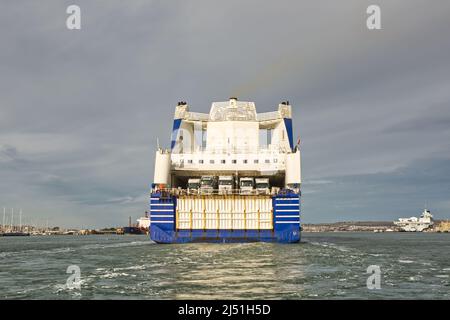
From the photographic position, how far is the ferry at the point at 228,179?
147 feet

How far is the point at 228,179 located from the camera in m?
49.9

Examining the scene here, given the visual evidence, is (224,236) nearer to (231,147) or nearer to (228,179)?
(228,179)

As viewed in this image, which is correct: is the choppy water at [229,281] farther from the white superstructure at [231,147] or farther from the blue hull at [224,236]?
the white superstructure at [231,147]

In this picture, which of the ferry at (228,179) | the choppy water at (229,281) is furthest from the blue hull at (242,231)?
the choppy water at (229,281)

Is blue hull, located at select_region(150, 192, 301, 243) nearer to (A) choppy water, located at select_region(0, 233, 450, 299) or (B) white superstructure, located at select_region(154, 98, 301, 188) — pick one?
(B) white superstructure, located at select_region(154, 98, 301, 188)

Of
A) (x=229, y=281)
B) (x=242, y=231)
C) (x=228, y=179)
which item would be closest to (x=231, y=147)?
(x=228, y=179)

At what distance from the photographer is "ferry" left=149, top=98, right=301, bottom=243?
4488cm

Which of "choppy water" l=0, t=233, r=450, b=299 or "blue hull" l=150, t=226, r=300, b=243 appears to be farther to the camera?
"blue hull" l=150, t=226, r=300, b=243

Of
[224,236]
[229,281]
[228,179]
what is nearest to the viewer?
[229,281]

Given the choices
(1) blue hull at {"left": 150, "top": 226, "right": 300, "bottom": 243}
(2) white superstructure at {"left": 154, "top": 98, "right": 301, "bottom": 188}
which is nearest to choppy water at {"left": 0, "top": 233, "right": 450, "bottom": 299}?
(1) blue hull at {"left": 150, "top": 226, "right": 300, "bottom": 243}

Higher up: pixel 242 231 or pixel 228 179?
pixel 228 179

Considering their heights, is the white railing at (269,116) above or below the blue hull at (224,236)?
above
